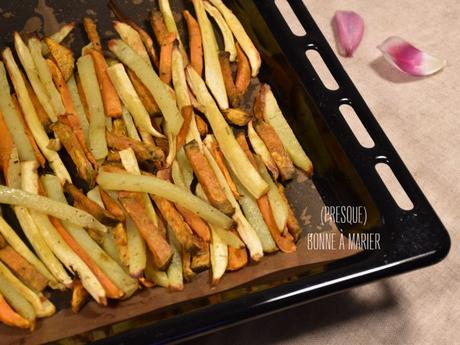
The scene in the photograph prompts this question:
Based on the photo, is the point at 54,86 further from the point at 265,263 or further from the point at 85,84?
the point at 265,263

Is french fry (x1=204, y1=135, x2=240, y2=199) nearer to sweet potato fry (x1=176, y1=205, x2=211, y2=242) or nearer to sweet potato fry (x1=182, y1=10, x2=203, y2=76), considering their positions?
sweet potato fry (x1=176, y1=205, x2=211, y2=242)

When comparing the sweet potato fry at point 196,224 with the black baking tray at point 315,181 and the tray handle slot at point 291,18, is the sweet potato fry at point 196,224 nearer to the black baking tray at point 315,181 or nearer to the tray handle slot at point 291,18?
the black baking tray at point 315,181

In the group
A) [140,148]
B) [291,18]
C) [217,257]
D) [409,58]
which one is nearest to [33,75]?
[140,148]

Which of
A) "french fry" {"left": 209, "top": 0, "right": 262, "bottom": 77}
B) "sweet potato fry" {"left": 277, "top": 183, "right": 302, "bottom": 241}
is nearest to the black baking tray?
"french fry" {"left": 209, "top": 0, "right": 262, "bottom": 77}

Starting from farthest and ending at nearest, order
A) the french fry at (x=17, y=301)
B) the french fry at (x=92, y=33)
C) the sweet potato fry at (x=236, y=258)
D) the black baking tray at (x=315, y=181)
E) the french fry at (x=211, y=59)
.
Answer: the french fry at (x=92, y=33), the french fry at (x=211, y=59), the sweet potato fry at (x=236, y=258), the french fry at (x=17, y=301), the black baking tray at (x=315, y=181)

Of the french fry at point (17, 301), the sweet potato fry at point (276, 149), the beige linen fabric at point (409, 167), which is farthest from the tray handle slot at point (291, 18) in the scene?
the french fry at point (17, 301)
